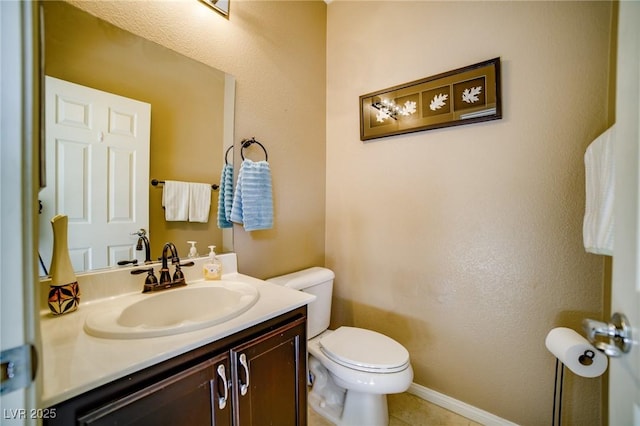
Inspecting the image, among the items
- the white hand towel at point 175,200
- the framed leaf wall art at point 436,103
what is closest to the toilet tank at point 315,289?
the white hand towel at point 175,200

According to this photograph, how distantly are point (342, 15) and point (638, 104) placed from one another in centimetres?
198

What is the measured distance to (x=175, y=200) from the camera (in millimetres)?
1194

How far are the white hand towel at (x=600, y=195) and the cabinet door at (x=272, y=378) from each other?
114cm

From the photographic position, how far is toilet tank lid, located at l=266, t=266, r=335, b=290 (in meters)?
1.46

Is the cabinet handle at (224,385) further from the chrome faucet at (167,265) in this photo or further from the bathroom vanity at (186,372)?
the chrome faucet at (167,265)

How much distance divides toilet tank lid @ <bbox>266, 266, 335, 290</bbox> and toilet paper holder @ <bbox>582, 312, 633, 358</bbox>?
119cm

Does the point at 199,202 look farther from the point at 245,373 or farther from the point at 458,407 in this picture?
the point at 458,407

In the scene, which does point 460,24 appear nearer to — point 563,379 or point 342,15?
point 342,15

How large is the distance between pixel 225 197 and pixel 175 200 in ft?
0.79

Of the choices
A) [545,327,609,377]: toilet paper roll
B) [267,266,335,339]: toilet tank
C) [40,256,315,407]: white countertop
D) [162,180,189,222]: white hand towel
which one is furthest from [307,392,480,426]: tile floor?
[162,180,189,222]: white hand towel

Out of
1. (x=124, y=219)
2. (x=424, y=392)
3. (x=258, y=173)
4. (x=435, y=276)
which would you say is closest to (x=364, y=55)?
(x=258, y=173)

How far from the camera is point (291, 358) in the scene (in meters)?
0.98

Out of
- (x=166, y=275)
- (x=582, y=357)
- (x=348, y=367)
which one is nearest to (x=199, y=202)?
(x=166, y=275)

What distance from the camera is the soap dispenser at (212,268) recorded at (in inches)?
47.7
